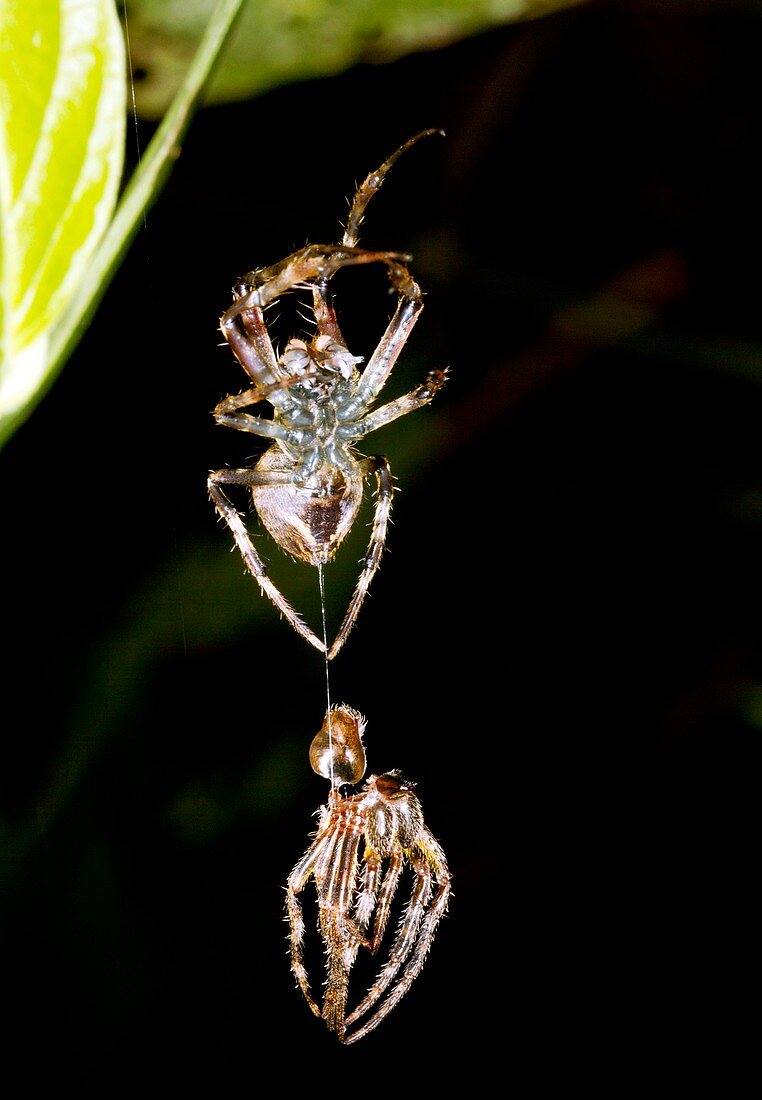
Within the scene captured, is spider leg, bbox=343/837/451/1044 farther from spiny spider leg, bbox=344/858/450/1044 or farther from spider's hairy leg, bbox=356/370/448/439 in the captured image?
spider's hairy leg, bbox=356/370/448/439

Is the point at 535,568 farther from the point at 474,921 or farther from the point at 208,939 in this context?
the point at 208,939

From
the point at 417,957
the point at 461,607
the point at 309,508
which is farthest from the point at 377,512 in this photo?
the point at 461,607

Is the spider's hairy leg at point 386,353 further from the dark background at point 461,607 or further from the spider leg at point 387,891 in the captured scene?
the spider leg at point 387,891

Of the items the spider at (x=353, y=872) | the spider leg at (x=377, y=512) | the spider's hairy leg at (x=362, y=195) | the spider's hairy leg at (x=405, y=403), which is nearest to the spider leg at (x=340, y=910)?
the spider at (x=353, y=872)

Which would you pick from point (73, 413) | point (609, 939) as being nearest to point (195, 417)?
point (73, 413)

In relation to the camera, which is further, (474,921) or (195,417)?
(474,921)

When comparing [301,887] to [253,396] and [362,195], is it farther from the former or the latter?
[362,195]

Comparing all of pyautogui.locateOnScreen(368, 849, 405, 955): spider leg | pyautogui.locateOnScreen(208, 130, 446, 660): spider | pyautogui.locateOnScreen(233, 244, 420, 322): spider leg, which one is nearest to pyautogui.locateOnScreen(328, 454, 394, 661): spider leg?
pyautogui.locateOnScreen(208, 130, 446, 660): spider
